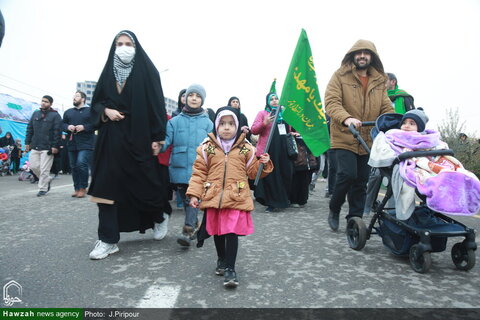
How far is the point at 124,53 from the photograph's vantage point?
12.0ft

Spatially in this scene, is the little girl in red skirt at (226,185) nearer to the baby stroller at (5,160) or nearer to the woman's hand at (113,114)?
the woman's hand at (113,114)

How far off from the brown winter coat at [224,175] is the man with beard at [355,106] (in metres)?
1.50

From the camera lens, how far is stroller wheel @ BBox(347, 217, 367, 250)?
143 inches

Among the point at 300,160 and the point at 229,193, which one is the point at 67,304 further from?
the point at 300,160

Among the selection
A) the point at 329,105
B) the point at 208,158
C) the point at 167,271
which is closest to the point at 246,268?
the point at 167,271

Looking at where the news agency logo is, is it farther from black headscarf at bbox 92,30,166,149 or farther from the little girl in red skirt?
black headscarf at bbox 92,30,166,149

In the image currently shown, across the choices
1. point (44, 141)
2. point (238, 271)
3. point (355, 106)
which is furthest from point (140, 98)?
point (44, 141)

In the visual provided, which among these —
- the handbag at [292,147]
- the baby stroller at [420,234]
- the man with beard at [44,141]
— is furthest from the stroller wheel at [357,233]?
the man with beard at [44,141]

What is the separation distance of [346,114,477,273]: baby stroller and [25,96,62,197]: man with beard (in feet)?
22.4

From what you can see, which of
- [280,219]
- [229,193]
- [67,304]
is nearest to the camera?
[67,304]

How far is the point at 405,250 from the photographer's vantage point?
3287mm

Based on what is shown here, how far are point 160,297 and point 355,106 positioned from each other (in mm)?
3094

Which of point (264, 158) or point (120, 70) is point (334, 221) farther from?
point (120, 70)

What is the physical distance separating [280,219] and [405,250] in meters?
2.34
